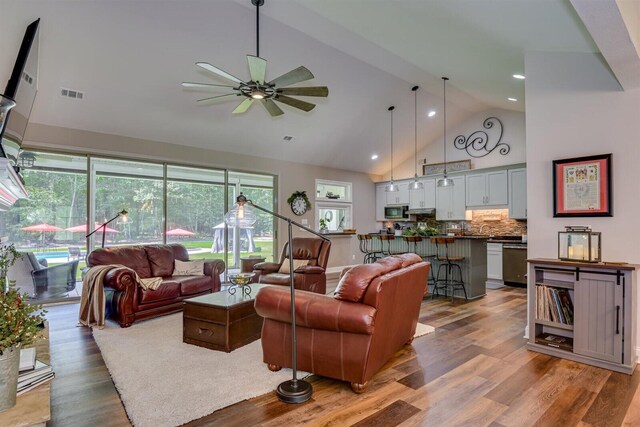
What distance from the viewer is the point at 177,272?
510cm

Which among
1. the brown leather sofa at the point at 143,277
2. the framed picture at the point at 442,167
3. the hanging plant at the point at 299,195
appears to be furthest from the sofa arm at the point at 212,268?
the framed picture at the point at 442,167

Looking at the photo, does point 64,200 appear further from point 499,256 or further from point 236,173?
point 499,256

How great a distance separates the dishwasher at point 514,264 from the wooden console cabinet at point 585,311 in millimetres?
3286

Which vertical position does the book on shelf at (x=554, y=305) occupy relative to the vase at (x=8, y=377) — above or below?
below

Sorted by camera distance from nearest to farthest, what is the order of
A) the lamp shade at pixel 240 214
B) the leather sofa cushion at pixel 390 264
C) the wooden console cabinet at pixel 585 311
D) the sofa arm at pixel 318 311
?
the sofa arm at pixel 318 311, the leather sofa cushion at pixel 390 264, the wooden console cabinet at pixel 585 311, the lamp shade at pixel 240 214

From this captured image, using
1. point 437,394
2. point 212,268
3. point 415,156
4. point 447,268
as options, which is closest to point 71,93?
point 212,268

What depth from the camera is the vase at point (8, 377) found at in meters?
1.47

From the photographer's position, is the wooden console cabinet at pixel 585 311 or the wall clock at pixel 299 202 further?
the wall clock at pixel 299 202

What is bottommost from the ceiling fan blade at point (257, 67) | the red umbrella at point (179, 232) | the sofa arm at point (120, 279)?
the sofa arm at point (120, 279)

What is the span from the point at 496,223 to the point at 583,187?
4.63 meters

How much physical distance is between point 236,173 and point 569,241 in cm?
603

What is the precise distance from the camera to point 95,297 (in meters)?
4.09

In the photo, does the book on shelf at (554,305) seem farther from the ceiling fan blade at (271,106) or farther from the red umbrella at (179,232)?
the red umbrella at (179,232)

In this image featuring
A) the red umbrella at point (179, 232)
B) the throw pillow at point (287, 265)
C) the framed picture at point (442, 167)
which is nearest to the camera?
the throw pillow at point (287, 265)
